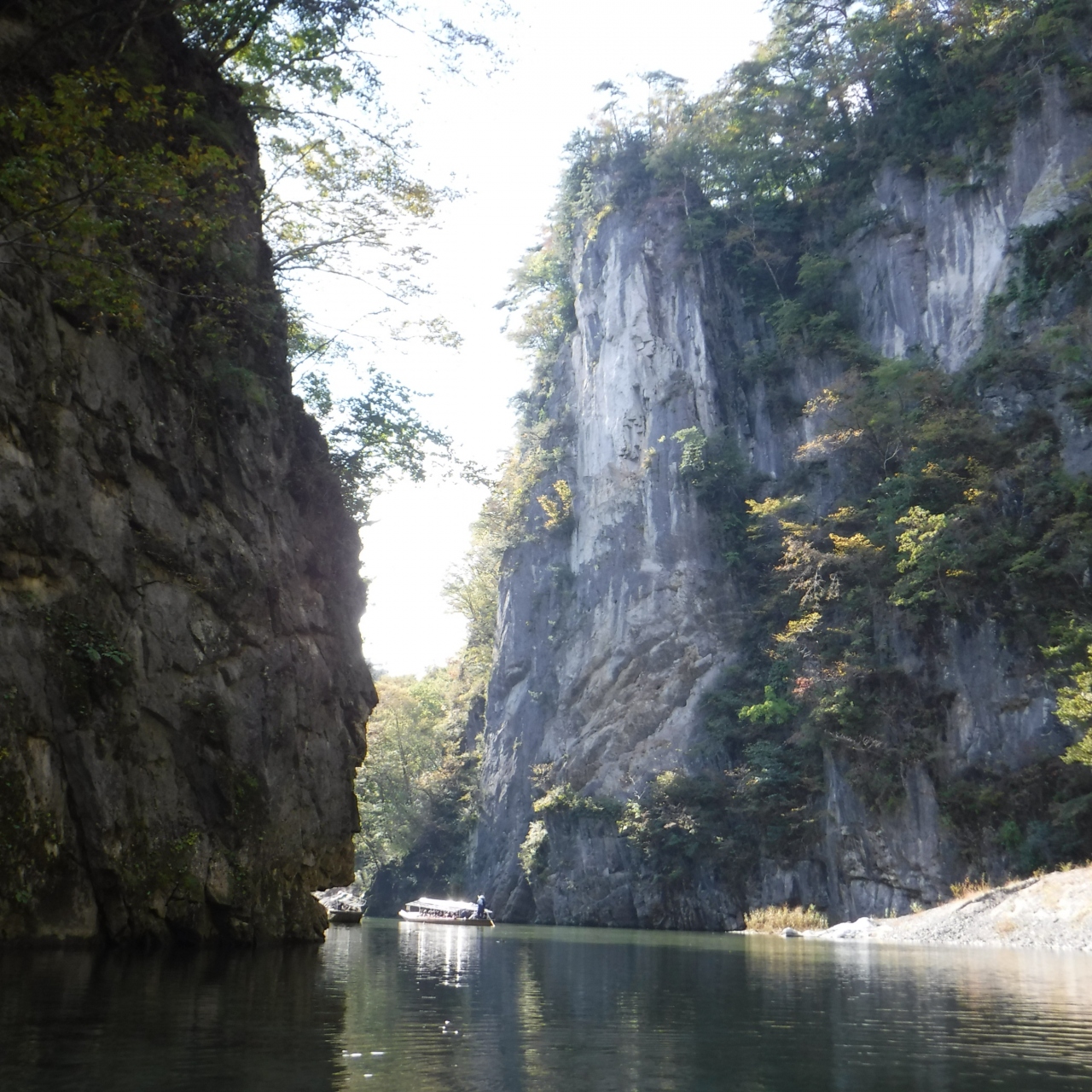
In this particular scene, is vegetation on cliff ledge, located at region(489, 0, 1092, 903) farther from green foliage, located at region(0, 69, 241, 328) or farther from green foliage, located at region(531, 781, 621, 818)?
green foliage, located at region(0, 69, 241, 328)

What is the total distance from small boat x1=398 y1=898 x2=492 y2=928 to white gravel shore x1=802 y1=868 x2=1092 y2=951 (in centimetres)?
1226

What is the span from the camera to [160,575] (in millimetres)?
14242

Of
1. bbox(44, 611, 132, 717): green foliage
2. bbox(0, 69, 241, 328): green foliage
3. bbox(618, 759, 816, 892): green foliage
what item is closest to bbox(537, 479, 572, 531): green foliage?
bbox(618, 759, 816, 892): green foliage

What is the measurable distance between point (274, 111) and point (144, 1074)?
59.6 ft

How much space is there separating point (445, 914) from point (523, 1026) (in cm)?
3061

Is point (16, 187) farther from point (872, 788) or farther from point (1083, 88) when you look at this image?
point (1083, 88)

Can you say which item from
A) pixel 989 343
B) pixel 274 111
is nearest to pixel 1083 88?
pixel 989 343

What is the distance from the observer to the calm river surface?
215 inches

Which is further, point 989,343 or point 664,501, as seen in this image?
point 664,501

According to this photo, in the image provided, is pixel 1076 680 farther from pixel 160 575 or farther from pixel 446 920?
pixel 446 920

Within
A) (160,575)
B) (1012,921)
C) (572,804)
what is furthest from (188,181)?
(572,804)

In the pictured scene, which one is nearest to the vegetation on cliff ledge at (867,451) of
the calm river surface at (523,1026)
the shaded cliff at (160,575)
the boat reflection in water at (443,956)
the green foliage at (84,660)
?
the boat reflection in water at (443,956)

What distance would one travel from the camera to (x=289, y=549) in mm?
18219

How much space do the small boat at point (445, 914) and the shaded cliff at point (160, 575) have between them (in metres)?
16.0
